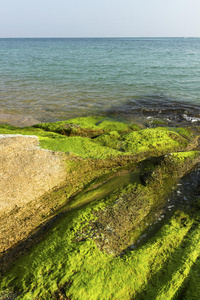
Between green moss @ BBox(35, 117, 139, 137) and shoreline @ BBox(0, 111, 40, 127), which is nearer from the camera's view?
green moss @ BBox(35, 117, 139, 137)

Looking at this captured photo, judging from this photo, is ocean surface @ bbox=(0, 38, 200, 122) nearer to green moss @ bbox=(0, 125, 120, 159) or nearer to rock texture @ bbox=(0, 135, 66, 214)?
green moss @ bbox=(0, 125, 120, 159)

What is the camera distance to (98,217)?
4.08 m

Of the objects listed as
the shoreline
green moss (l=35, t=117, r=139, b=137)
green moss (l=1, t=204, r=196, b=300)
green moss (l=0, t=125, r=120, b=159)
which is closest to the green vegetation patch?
green moss (l=0, t=125, r=120, b=159)

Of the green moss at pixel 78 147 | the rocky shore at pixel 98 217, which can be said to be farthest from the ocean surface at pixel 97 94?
the rocky shore at pixel 98 217

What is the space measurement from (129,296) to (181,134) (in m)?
6.82

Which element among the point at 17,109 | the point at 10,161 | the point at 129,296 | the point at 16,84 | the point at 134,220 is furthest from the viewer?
the point at 16,84

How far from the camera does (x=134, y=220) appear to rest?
4.14m

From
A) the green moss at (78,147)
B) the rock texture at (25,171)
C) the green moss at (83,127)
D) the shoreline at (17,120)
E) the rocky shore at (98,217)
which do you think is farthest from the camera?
the shoreline at (17,120)

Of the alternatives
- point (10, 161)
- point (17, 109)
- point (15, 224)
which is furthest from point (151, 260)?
point (17, 109)

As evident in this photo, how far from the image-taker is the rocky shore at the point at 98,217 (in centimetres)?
288

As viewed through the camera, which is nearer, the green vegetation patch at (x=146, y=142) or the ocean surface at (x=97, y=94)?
the green vegetation patch at (x=146, y=142)

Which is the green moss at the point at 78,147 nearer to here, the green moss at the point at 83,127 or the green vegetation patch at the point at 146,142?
the green vegetation patch at the point at 146,142

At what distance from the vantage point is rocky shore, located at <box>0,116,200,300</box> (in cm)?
288

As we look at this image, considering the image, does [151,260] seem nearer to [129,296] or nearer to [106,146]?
[129,296]
